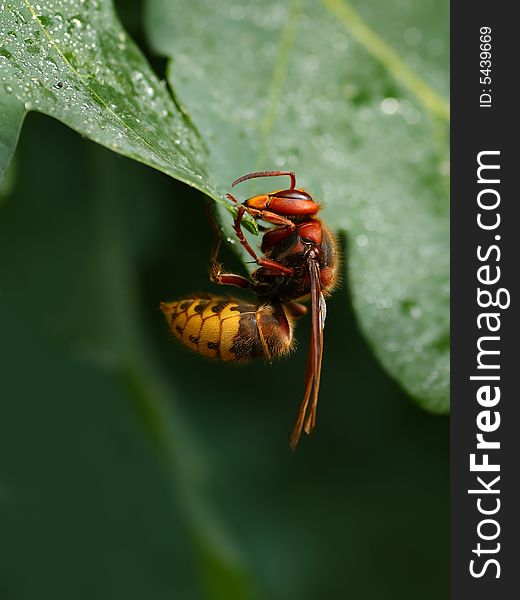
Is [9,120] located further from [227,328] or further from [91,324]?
[91,324]

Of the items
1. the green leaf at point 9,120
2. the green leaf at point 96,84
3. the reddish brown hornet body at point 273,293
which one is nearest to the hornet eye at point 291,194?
the reddish brown hornet body at point 273,293

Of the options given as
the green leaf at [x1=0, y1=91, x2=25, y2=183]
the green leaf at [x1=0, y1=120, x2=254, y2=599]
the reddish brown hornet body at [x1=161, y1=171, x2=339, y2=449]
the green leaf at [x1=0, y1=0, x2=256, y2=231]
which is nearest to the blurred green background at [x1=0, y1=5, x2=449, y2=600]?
the green leaf at [x1=0, y1=120, x2=254, y2=599]

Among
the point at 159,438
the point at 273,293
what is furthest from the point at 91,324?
the point at 273,293

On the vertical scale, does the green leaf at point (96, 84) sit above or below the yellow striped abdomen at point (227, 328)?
above

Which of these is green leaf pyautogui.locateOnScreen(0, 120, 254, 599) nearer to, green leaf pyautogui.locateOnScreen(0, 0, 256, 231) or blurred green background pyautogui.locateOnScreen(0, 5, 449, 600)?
blurred green background pyautogui.locateOnScreen(0, 5, 449, 600)

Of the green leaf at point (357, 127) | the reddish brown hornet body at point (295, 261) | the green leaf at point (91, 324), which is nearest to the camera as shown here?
the reddish brown hornet body at point (295, 261)

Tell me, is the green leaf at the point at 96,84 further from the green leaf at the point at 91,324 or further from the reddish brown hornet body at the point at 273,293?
the green leaf at the point at 91,324
